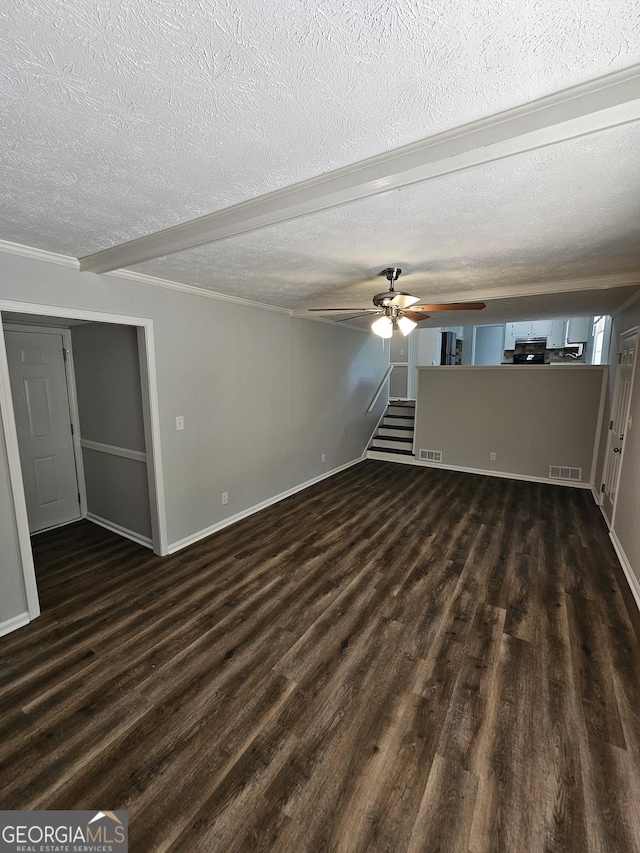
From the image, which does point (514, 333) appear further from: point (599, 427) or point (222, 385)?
point (222, 385)

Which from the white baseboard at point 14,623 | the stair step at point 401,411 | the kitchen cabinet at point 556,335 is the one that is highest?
the kitchen cabinet at point 556,335

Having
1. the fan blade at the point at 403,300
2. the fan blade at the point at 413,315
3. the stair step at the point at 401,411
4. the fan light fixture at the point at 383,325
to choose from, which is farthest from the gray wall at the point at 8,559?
the stair step at the point at 401,411

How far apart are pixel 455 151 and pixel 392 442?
6.10 meters

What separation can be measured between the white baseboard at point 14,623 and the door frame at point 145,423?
3 centimetres

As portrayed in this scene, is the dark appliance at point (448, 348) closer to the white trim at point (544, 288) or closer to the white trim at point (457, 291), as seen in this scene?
the white trim at point (457, 291)

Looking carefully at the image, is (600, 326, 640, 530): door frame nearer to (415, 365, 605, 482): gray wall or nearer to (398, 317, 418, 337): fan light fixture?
(415, 365, 605, 482): gray wall

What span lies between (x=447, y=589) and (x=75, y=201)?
3446 mm

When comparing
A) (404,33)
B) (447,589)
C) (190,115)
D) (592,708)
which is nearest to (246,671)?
(447,589)

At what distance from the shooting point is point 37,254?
95.1 inches

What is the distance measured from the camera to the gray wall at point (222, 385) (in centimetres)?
283

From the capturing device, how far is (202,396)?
3645mm

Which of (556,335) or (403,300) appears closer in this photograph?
(403,300)

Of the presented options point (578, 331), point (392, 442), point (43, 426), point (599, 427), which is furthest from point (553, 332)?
point (43, 426)

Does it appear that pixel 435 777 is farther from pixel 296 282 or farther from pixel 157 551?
pixel 296 282
